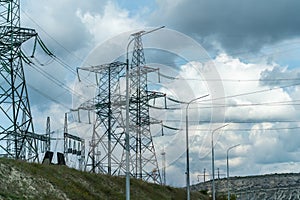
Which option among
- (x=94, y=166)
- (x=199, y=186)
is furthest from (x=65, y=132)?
(x=199, y=186)

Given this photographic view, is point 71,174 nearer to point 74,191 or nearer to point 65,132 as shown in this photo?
point 74,191

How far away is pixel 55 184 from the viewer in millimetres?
46875

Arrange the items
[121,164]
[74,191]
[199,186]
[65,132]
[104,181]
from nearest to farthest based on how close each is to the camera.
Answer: [74,191], [104,181], [121,164], [65,132], [199,186]

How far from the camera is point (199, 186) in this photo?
19488cm

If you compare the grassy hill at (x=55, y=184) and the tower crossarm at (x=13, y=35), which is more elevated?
the tower crossarm at (x=13, y=35)

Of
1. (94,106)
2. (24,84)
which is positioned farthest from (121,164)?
(24,84)

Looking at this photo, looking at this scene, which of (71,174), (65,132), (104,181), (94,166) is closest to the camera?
(71,174)

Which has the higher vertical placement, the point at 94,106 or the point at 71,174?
the point at 94,106

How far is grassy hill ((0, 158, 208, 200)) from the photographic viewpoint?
132 feet

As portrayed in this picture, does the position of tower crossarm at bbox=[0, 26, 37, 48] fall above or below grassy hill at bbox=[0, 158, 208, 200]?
above

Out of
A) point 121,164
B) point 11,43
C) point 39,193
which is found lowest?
point 39,193

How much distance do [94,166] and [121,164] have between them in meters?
5.85

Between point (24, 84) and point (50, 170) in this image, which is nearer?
point (24, 84)

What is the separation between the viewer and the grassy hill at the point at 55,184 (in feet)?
132
